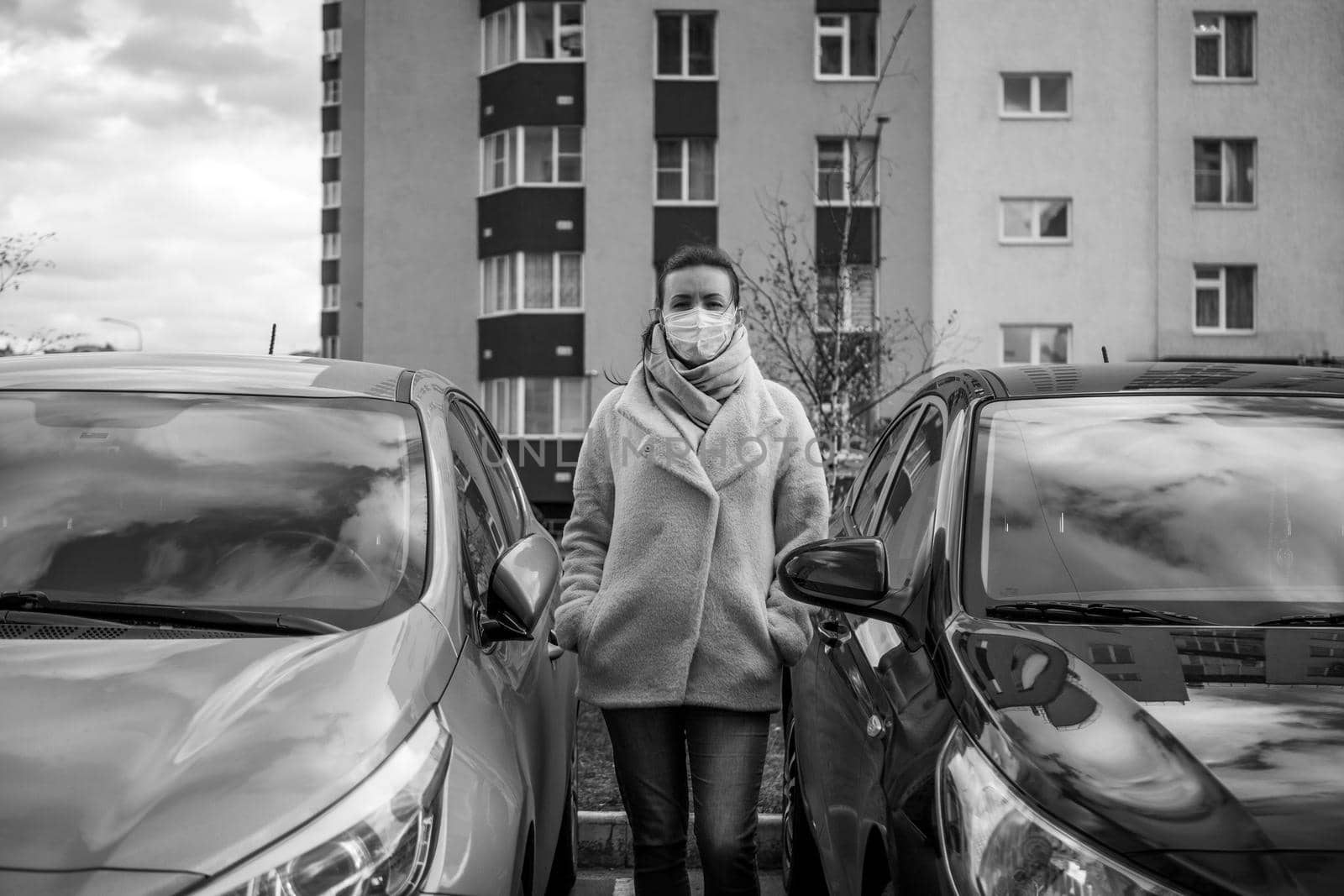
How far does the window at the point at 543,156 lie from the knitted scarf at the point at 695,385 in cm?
2756

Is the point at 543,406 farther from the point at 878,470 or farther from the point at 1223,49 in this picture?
the point at 878,470

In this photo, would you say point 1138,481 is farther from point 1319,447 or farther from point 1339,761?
point 1339,761

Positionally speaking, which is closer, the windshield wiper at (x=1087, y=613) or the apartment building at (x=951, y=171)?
the windshield wiper at (x=1087, y=613)

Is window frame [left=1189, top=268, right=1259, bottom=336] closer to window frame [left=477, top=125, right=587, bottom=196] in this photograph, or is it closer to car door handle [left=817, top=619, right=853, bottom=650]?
window frame [left=477, top=125, right=587, bottom=196]

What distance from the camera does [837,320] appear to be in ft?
50.1

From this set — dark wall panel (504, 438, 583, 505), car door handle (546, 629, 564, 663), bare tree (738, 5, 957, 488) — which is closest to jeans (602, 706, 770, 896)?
car door handle (546, 629, 564, 663)

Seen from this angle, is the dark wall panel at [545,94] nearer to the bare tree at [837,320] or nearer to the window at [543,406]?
the bare tree at [837,320]

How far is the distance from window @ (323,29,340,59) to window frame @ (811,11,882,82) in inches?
1730

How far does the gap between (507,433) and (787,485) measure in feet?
88.3

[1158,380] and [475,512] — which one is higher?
[1158,380]

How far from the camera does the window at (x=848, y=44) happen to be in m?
30.4

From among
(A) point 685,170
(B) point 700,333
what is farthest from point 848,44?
(B) point 700,333

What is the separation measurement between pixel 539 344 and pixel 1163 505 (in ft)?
91.1

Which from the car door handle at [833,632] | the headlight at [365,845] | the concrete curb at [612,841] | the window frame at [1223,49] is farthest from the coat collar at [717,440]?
the window frame at [1223,49]
